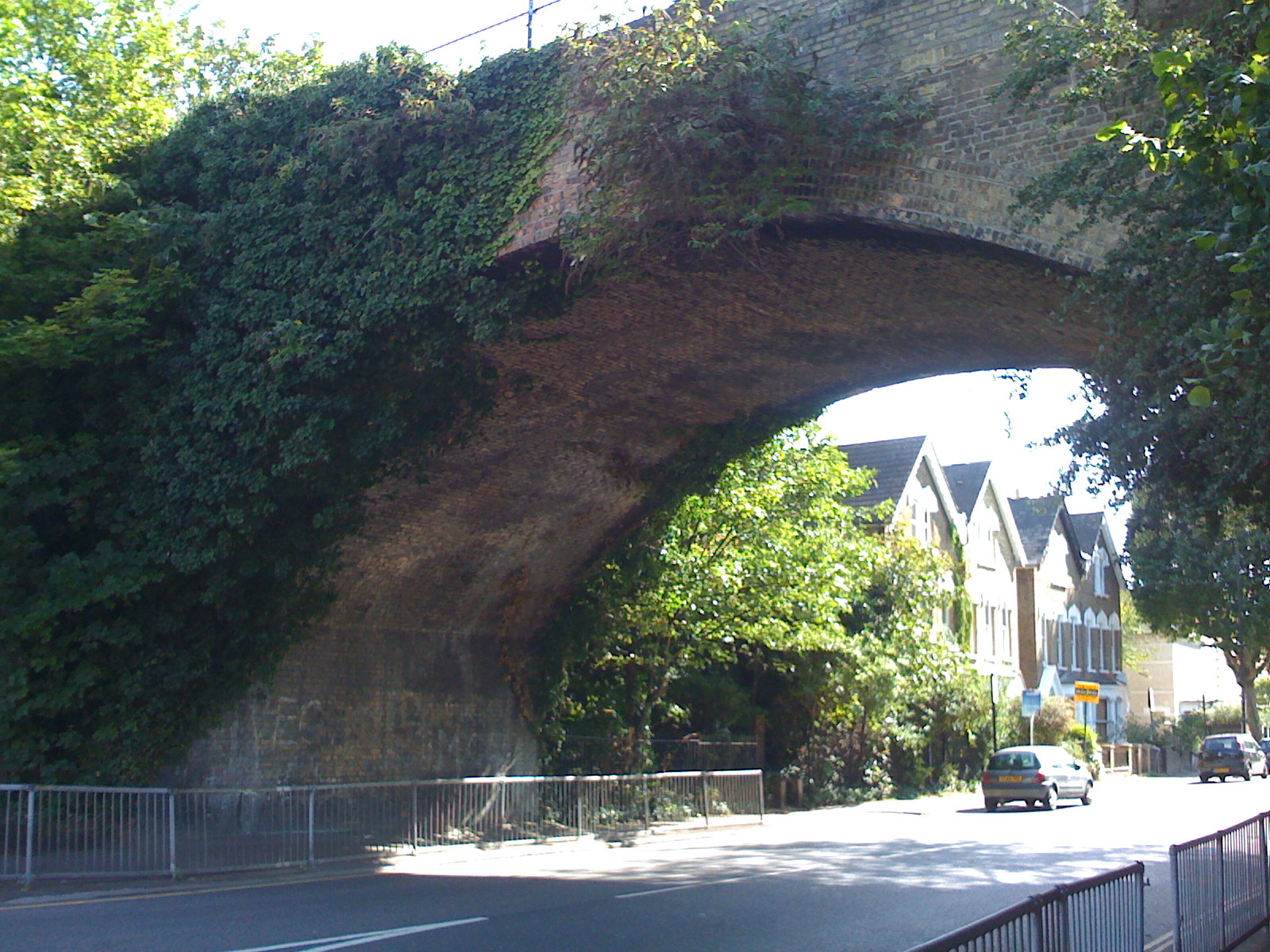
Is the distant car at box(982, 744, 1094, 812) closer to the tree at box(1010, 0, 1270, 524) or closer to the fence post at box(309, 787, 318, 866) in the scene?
the fence post at box(309, 787, 318, 866)

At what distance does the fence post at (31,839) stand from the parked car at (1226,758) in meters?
39.5

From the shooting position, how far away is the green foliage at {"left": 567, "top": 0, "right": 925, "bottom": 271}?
11828 millimetres

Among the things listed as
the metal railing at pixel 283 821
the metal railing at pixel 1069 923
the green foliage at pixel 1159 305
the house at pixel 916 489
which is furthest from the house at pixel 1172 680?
the metal railing at pixel 1069 923

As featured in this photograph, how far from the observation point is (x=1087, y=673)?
2207 inches

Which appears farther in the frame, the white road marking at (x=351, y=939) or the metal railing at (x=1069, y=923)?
the white road marking at (x=351, y=939)

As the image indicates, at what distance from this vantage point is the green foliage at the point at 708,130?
11.8 meters

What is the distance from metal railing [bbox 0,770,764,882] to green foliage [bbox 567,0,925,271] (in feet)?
25.9

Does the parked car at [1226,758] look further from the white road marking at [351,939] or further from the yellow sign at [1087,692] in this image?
the white road marking at [351,939]

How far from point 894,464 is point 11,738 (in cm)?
3048

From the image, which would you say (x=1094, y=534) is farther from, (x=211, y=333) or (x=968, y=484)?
(x=211, y=333)

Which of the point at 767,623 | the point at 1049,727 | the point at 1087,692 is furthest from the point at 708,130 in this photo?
the point at 1087,692

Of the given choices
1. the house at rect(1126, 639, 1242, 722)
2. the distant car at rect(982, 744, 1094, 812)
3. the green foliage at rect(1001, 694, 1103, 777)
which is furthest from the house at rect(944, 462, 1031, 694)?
the house at rect(1126, 639, 1242, 722)

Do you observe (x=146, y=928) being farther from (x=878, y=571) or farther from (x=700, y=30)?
(x=878, y=571)

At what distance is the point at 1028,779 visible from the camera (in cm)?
2770
